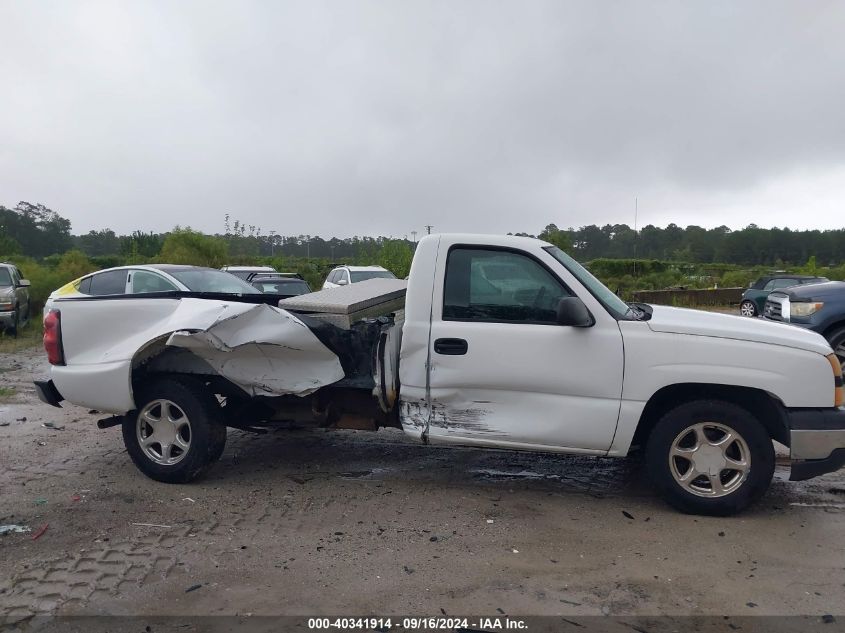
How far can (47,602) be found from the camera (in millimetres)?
3467

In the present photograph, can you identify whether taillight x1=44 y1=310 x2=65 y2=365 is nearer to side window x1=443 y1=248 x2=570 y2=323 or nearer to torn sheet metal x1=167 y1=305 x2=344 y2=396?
torn sheet metal x1=167 y1=305 x2=344 y2=396

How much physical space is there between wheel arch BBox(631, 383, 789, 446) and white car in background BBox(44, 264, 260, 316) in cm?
467

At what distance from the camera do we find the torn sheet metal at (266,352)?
483 centimetres

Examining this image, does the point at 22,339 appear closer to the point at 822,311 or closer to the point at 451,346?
the point at 451,346

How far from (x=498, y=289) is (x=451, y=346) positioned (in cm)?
54

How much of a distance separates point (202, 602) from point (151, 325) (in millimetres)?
2456

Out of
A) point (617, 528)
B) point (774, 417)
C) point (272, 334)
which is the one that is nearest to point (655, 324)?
point (774, 417)

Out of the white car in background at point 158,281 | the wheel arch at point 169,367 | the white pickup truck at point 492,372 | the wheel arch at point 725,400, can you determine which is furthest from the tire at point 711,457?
the white car in background at point 158,281

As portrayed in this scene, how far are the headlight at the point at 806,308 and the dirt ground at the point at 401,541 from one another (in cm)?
427

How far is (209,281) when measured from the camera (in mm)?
7988

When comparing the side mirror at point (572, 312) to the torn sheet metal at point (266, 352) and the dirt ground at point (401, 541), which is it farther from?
the torn sheet metal at point (266, 352)

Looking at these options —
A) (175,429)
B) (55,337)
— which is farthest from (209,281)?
(175,429)

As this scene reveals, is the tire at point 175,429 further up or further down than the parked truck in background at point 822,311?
Answer: further down

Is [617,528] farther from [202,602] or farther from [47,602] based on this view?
[47,602]
